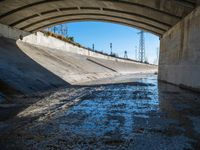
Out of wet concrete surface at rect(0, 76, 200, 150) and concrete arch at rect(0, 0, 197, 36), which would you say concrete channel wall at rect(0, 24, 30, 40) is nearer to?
concrete arch at rect(0, 0, 197, 36)

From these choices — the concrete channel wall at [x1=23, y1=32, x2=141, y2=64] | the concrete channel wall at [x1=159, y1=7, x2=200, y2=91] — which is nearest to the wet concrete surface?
the concrete channel wall at [x1=159, y1=7, x2=200, y2=91]

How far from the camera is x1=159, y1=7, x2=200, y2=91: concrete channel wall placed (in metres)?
16.9

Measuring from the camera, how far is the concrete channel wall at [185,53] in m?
16.9

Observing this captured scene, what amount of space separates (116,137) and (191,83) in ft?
42.3

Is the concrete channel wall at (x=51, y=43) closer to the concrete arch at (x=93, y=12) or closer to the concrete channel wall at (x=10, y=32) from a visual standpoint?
the concrete channel wall at (x=10, y=32)

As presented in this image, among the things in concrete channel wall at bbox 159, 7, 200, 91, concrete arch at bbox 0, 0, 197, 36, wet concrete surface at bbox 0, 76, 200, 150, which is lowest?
wet concrete surface at bbox 0, 76, 200, 150

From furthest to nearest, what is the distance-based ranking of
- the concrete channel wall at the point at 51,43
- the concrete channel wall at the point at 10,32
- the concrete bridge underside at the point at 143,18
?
the concrete channel wall at the point at 51,43 → the concrete channel wall at the point at 10,32 → the concrete bridge underside at the point at 143,18

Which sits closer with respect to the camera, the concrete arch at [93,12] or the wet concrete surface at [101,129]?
the wet concrete surface at [101,129]

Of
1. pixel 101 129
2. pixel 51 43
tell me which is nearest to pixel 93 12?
pixel 51 43

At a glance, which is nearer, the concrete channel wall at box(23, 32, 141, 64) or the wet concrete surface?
the wet concrete surface

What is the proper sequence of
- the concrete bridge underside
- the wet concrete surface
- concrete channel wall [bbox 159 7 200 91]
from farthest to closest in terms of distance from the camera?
the concrete bridge underside → concrete channel wall [bbox 159 7 200 91] → the wet concrete surface

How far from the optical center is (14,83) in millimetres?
15656

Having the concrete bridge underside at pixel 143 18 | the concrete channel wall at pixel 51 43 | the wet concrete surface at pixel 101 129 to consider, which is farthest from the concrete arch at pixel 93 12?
the wet concrete surface at pixel 101 129

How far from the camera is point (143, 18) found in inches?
1009
